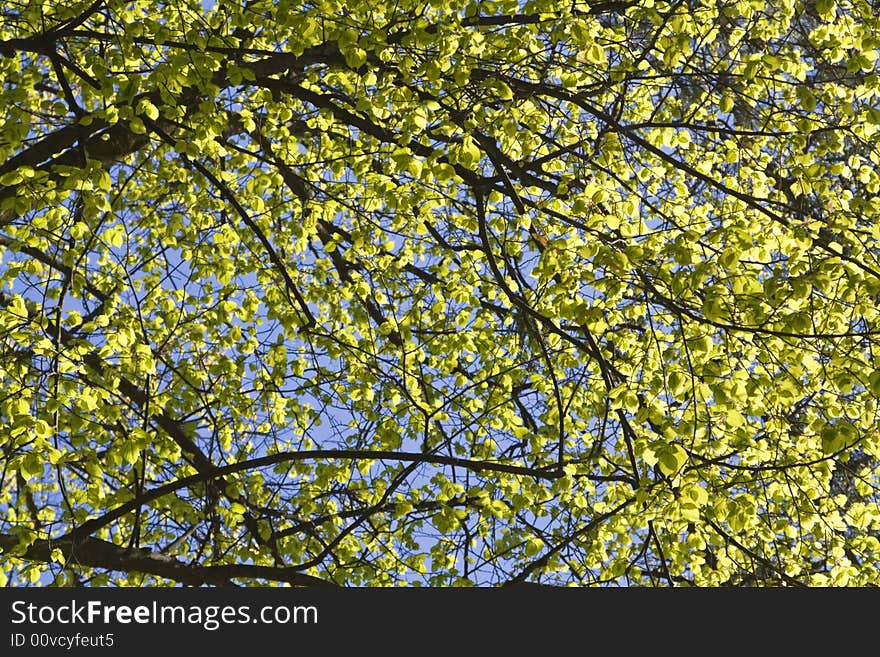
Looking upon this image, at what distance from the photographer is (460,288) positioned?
732cm

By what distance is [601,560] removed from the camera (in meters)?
6.74

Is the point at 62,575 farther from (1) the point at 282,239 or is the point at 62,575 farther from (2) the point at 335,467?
(1) the point at 282,239

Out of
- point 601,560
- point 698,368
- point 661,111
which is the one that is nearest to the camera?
point 698,368

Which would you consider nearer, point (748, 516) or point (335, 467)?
point (748, 516)

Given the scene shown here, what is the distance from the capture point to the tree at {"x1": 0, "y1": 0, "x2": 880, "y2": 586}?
525cm

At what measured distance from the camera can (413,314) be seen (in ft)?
26.9

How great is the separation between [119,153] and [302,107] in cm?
221

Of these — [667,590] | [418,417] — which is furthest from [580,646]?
[418,417]

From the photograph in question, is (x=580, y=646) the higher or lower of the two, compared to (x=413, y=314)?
lower

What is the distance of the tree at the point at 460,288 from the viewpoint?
5.25 meters

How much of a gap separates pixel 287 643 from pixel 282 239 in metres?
4.14

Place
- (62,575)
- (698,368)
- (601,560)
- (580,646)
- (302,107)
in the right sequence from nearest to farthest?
1. (580,646)
2. (698,368)
3. (62,575)
4. (601,560)
5. (302,107)

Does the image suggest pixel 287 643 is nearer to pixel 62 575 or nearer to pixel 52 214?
pixel 62 575

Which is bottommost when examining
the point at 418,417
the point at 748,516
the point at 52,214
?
the point at 748,516
